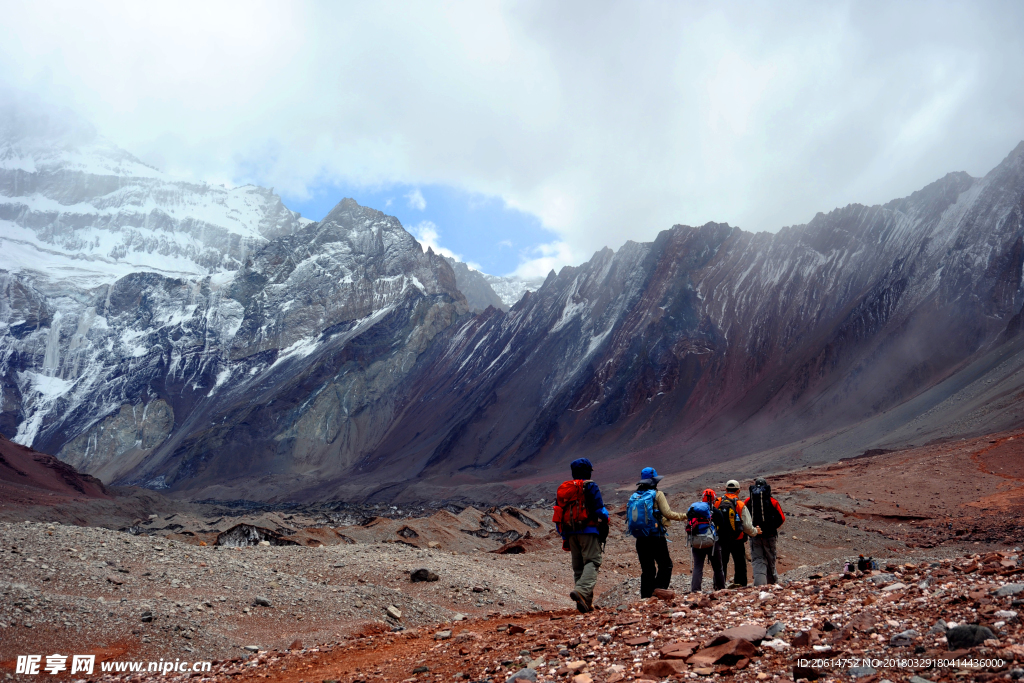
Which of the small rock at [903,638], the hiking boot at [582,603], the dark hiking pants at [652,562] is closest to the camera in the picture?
the small rock at [903,638]

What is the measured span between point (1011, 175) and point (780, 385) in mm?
32015

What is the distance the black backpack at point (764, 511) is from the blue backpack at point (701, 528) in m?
1.02

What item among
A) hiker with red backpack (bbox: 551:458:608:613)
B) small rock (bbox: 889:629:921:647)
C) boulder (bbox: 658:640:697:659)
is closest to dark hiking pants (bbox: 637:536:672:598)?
hiker with red backpack (bbox: 551:458:608:613)

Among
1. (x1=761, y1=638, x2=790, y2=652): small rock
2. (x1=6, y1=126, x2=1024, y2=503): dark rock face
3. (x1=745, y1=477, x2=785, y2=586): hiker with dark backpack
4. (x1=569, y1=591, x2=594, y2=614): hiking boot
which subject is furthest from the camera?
(x1=6, y1=126, x2=1024, y2=503): dark rock face

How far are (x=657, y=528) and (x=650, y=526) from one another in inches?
4.0

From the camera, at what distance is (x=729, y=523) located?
33.6ft

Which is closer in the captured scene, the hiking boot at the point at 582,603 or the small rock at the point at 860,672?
the small rock at the point at 860,672

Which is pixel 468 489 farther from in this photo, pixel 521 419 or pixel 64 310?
pixel 64 310

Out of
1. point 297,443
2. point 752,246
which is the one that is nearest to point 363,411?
point 297,443

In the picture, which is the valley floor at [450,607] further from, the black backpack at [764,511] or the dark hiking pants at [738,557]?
the dark hiking pants at [738,557]

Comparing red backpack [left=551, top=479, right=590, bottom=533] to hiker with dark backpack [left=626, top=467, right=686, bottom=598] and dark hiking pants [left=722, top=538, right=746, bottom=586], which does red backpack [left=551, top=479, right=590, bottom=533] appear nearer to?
hiker with dark backpack [left=626, top=467, right=686, bottom=598]

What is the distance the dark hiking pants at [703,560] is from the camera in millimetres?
9720

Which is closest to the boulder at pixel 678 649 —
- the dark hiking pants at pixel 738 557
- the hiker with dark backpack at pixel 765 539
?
the dark hiking pants at pixel 738 557

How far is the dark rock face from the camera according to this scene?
68.1 metres
